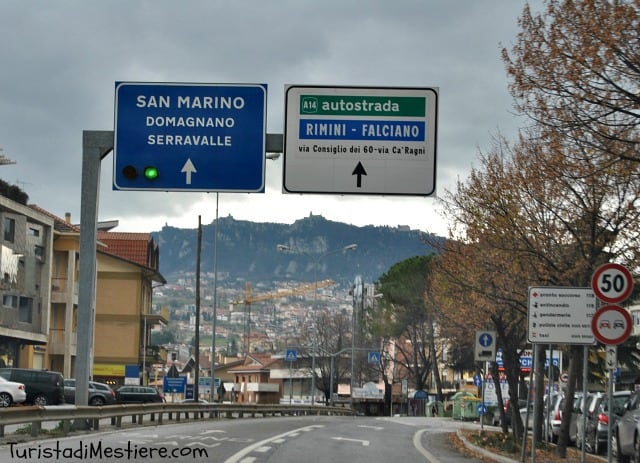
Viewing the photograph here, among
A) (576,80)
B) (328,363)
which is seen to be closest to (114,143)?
(576,80)

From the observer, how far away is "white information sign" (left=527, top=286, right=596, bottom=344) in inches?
763

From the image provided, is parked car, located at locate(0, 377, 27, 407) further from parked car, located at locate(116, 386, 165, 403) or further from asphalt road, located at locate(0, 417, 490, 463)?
parked car, located at locate(116, 386, 165, 403)

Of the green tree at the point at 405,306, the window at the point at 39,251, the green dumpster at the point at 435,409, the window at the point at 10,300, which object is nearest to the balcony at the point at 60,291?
the window at the point at 39,251

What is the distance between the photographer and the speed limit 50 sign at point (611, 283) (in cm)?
1581

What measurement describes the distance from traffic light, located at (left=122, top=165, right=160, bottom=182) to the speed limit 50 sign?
762 cm

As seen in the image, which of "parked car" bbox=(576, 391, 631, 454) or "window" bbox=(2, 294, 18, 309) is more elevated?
"window" bbox=(2, 294, 18, 309)

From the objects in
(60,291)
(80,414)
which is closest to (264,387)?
(60,291)

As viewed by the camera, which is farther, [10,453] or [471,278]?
[471,278]

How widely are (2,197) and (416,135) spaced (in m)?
45.9

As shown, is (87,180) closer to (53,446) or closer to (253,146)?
(253,146)

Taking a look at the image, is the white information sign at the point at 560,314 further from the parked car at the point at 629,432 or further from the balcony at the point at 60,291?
the balcony at the point at 60,291

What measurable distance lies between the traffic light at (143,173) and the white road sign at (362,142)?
7.44 feet

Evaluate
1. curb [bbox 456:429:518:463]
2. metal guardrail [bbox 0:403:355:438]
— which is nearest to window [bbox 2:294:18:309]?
metal guardrail [bbox 0:403:355:438]

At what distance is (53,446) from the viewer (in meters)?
16.9
